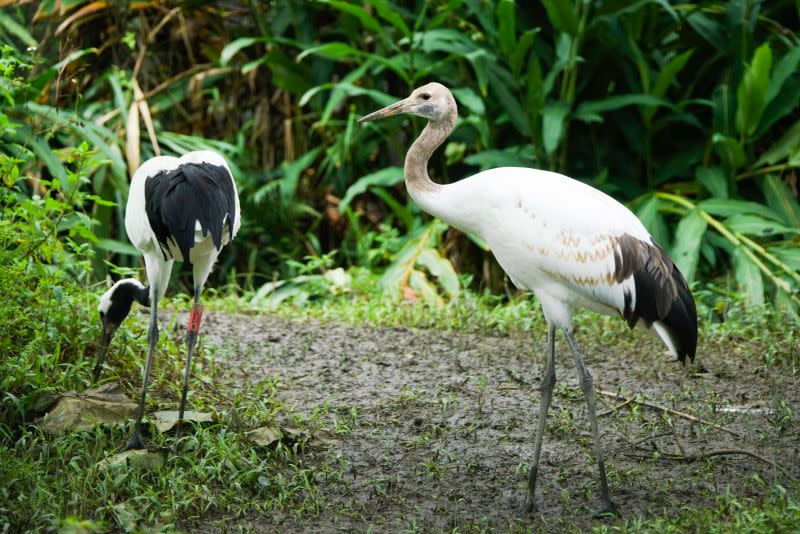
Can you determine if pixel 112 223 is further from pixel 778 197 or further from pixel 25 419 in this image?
pixel 778 197

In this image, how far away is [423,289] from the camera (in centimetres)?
688

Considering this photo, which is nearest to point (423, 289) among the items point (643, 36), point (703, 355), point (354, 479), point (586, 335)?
point (586, 335)

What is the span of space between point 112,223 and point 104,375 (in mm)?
3719

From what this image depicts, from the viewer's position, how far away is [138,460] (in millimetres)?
3898

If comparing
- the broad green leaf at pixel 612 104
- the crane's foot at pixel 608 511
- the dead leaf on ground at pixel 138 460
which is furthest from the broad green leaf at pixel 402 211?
the crane's foot at pixel 608 511

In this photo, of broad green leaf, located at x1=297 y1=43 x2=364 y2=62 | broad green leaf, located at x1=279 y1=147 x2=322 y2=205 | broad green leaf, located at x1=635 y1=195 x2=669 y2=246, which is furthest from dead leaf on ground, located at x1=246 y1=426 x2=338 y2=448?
broad green leaf, located at x1=279 y1=147 x2=322 y2=205

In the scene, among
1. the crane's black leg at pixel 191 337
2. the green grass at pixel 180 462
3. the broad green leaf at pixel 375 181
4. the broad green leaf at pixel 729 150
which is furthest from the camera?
the broad green leaf at pixel 375 181

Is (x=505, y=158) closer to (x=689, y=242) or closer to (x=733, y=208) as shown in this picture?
(x=689, y=242)

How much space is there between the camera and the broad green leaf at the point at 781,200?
22.0 feet

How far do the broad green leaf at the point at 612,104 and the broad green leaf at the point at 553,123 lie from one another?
14 centimetres

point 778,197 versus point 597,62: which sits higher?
point 597,62

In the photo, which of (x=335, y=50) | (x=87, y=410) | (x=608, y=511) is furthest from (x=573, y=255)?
(x=335, y=50)

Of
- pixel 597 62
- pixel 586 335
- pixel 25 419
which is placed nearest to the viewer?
pixel 25 419

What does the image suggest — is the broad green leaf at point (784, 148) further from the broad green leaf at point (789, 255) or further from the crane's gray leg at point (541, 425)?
the crane's gray leg at point (541, 425)
